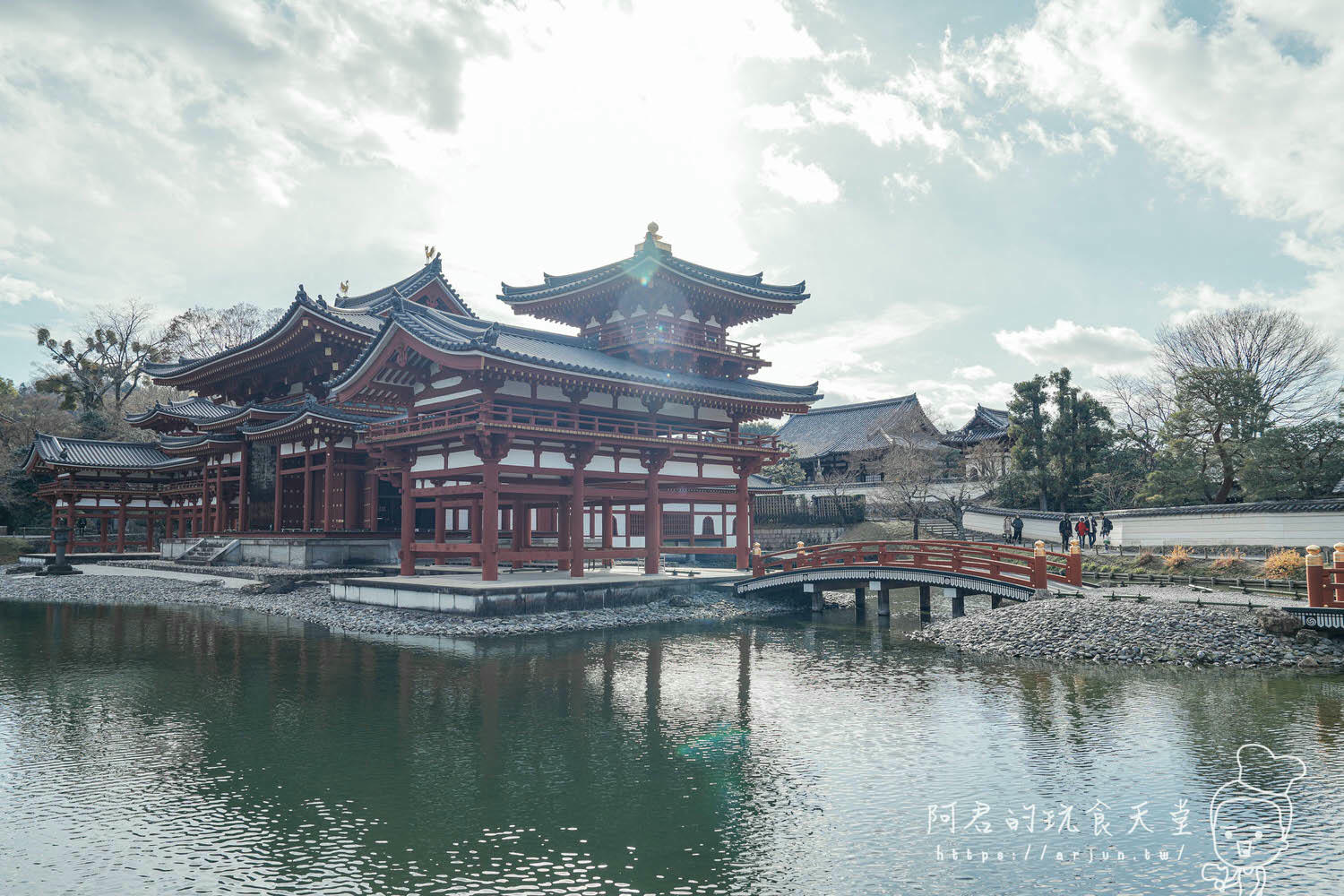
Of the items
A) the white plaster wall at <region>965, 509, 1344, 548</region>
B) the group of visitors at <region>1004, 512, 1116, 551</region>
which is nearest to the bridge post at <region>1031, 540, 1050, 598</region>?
the white plaster wall at <region>965, 509, 1344, 548</region>

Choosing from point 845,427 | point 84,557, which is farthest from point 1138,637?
point 84,557

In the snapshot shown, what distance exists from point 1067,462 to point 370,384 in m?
33.6

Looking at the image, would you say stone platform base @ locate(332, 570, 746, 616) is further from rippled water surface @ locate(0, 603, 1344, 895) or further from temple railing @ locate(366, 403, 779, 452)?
rippled water surface @ locate(0, 603, 1344, 895)

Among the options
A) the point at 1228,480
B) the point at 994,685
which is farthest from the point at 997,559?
the point at 1228,480

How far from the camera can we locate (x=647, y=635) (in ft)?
76.7

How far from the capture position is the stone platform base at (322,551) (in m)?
33.2

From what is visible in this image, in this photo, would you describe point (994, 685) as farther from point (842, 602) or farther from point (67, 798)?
point (842, 602)

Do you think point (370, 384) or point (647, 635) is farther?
point (370, 384)

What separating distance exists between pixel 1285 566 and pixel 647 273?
2347 cm

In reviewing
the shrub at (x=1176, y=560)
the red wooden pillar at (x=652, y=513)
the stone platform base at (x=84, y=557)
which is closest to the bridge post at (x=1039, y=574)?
the shrub at (x=1176, y=560)

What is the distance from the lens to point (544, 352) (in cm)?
2908

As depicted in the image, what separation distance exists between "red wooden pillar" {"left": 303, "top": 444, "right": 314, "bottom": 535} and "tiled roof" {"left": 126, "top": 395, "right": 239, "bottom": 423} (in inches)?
432

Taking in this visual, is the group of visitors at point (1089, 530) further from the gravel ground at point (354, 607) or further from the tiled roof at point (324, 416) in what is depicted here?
the tiled roof at point (324, 416)

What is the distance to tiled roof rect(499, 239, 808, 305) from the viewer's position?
109 ft
